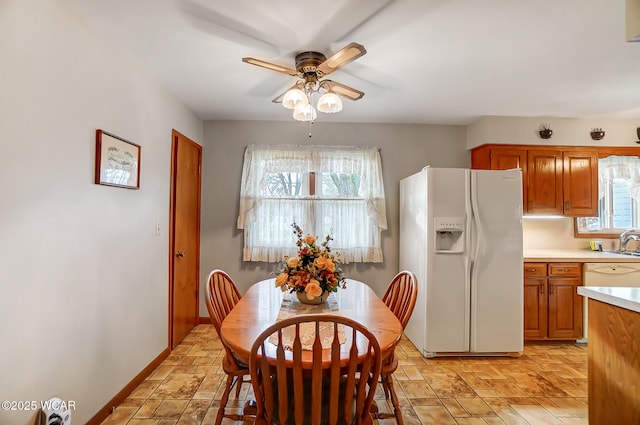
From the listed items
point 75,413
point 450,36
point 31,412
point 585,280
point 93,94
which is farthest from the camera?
point 585,280

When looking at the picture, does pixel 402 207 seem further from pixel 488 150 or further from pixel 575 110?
pixel 575 110

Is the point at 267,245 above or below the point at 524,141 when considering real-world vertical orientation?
below

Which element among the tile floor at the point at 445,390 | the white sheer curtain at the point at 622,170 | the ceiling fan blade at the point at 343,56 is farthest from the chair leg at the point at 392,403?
the white sheer curtain at the point at 622,170

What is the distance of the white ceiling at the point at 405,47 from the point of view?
1.82 metres

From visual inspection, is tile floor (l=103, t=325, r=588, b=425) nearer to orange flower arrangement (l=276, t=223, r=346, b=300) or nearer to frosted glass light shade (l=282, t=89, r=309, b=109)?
orange flower arrangement (l=276, t=223, r=346, b=300)

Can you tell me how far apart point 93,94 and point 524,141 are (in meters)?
4.21

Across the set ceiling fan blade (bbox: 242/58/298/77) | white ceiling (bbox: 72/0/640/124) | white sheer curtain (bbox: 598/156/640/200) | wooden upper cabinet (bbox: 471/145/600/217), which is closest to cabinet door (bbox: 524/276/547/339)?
wooden upper cabinet (bbox: 471/145/600/217)

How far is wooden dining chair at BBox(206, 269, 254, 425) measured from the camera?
1.78 m

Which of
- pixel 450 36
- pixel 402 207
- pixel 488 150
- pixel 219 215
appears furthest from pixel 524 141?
pixel 219 215

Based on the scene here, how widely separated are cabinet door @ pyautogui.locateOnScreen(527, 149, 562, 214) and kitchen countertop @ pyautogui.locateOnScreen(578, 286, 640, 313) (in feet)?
7.47

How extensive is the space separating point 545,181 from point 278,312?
359 centimetres

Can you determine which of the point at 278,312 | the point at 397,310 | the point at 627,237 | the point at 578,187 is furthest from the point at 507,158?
the point at 278,312

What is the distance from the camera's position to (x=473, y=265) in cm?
302

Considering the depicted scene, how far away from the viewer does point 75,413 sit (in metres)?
1.79
